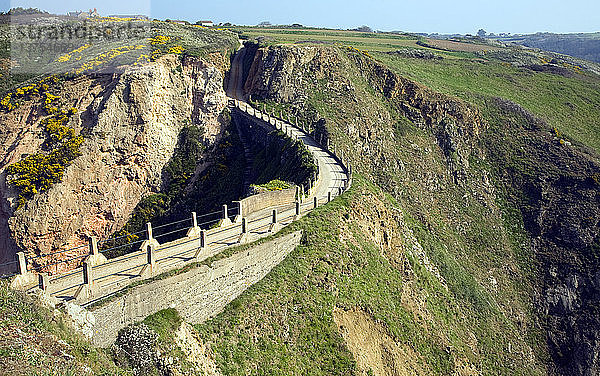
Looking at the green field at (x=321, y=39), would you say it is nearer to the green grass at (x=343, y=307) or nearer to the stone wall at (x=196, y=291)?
the green grass at (x=343, y=307)

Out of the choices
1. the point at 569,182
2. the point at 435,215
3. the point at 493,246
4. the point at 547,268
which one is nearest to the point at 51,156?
the point at 435,215

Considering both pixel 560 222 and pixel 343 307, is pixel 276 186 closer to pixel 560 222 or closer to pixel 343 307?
pixel 343 307

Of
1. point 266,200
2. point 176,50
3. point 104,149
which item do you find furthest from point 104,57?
point 266,200

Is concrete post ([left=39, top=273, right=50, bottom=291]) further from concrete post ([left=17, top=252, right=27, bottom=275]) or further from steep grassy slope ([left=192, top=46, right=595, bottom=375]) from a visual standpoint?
steep grassy slope ([left=192, top=46, right=595, bottom=375])

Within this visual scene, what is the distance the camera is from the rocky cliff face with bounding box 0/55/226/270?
4053cm

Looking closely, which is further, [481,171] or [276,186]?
[481,171]

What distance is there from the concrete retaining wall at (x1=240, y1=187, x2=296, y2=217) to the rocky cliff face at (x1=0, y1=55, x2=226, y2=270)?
23.7m

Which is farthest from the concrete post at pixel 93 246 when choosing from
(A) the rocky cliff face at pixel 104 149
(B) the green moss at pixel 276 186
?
(A) the rocky cliff face at pixel 104 149

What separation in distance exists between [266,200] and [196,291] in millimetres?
10835

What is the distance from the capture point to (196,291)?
63.1ft

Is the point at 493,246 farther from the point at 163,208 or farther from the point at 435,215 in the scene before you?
the point at 163,208

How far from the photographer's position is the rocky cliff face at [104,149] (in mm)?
40531

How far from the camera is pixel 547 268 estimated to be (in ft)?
153

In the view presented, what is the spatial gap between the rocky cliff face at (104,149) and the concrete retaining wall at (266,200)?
932 inches
